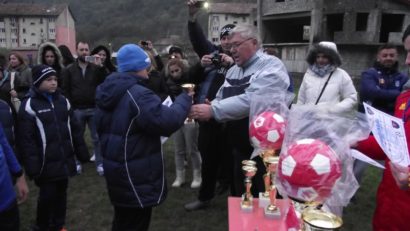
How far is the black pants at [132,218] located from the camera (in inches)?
106

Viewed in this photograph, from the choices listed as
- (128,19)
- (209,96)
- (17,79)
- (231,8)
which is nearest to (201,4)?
(209,96)

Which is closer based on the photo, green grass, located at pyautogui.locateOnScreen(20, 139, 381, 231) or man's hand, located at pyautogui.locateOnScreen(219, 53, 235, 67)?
man's hand, located at pyautogui.locateOnScreen(219, 53, 235, 67)

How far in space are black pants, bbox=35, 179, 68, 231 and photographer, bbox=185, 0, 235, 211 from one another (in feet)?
4.81

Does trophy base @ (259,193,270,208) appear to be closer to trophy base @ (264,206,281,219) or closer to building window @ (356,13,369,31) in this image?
trophy base @ (264,206,281,219)

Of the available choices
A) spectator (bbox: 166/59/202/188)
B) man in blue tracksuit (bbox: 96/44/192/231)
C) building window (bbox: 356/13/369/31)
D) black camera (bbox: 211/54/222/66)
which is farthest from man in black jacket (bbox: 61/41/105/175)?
building window (bbox: 356/13/369/31)

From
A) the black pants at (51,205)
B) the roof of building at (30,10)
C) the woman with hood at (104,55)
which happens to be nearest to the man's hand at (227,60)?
the black pants at (51,205)

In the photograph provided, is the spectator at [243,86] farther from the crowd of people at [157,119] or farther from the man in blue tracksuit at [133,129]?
the man in blue tracksuit at [133,129]

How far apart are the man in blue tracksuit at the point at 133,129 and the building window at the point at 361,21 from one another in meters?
18.2

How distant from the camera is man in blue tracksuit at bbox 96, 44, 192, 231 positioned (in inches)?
95.7

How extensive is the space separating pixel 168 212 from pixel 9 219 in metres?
1.98

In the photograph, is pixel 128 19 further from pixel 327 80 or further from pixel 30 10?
pixel 327 80

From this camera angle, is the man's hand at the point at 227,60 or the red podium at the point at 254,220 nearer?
the red podium at the point at 254,220

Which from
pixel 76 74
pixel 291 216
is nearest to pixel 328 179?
pixel 291 216

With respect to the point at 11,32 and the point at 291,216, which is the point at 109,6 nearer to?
the point at 11,32
